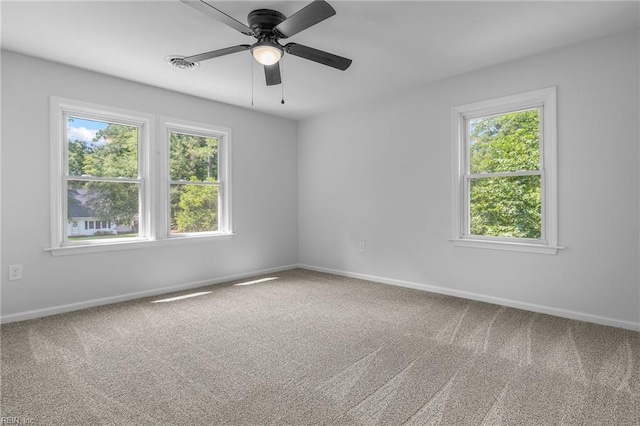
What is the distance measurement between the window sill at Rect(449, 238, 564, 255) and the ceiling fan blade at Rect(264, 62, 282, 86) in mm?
2598

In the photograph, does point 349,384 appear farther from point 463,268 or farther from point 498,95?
point 498,95

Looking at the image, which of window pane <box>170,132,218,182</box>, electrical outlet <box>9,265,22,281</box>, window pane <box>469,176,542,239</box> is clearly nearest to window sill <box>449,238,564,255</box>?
window pane <box>469,176,542,239</box>

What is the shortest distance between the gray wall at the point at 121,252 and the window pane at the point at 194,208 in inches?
10.0

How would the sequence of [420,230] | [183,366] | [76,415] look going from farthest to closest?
1. [420,230]
2. [183,366]
3. [76,415]

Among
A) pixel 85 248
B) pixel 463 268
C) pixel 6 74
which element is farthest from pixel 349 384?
pixel 6 74

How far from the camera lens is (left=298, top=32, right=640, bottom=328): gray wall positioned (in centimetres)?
292

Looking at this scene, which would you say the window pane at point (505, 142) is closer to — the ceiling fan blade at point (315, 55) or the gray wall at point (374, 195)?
the gray wall at point (374, 195)

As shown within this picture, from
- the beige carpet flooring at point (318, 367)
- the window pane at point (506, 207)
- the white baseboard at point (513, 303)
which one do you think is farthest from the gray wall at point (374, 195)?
→ the beige carpet flooring at point (318, 367)

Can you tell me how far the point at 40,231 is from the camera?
329 cm

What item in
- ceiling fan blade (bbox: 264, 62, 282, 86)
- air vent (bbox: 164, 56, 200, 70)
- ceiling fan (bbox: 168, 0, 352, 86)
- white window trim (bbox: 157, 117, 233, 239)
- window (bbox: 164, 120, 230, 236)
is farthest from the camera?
window (bbox: 164, 120, 230, 236)

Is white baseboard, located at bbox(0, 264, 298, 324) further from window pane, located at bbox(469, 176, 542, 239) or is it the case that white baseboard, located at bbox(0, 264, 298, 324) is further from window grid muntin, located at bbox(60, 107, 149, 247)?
window pane, located at bbox(469, 176, 542, 239)

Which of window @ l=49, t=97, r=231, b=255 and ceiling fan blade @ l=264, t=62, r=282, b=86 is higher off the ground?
ceiling fan blade @ l=264, t=62, r=282, b=86

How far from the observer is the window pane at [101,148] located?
3572 millimetres

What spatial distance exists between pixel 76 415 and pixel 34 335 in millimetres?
1516
